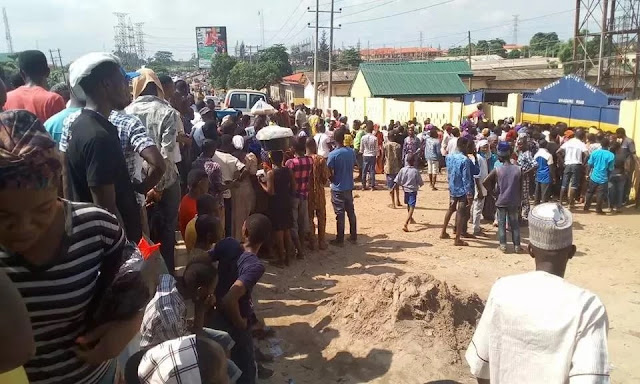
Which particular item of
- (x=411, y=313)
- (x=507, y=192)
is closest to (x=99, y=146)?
(x=411, y=313)

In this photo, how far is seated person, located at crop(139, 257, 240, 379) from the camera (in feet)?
9.22

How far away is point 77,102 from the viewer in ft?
10.4

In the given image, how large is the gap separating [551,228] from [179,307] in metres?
1.95

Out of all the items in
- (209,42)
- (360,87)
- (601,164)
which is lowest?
(601,164)

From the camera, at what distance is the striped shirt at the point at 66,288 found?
1.58m

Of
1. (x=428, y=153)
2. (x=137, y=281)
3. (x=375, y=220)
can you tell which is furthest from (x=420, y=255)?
(x=137, y=281)

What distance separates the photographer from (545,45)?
79812mm

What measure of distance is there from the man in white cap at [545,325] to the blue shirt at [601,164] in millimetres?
9264

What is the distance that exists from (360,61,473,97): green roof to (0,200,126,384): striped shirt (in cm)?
2909

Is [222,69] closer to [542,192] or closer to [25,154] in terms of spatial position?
[542,192]

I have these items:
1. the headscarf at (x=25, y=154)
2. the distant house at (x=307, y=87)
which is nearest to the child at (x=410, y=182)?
the headscarf at (x=25, y=154)

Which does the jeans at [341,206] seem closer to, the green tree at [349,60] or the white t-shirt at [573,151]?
the white t-shirt at [573,151]

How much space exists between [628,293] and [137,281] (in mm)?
6818

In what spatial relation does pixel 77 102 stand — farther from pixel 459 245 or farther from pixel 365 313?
pixel 459 245
